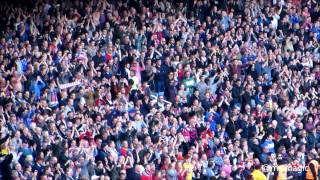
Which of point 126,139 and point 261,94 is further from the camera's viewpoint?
point 261,94

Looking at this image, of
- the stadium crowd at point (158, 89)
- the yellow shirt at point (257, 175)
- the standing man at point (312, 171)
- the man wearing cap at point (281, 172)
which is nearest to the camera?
the stadium crowd at point (158, 89)

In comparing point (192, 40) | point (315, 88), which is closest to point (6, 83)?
point (192, 40)

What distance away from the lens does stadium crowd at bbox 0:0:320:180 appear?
36.1 m

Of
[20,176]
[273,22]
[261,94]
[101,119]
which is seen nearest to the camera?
[20,176]

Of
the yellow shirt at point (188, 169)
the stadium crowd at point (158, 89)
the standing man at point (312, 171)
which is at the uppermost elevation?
the stadium crowd at point (158, 89)

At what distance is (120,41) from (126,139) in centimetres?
506

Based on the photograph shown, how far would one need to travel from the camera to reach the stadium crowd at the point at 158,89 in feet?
118

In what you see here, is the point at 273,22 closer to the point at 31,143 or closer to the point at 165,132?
the point at 165,132

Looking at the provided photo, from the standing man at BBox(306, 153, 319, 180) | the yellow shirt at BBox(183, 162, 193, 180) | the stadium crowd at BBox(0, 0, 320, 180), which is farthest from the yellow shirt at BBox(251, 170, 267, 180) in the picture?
the yellow shirt at BBox(183, 162, 193, 180)

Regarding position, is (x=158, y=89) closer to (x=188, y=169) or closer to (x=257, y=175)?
(x=188, y=169)

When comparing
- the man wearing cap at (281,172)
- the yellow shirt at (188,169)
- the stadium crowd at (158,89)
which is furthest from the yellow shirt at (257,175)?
the yellow shirt at (188,169)

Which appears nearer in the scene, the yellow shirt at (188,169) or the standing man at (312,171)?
the yellow shirt at (188,169)

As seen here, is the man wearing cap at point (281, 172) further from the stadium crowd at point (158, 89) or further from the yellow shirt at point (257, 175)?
the yellow shirt at point (257, 175)

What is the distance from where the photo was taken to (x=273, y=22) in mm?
44000
